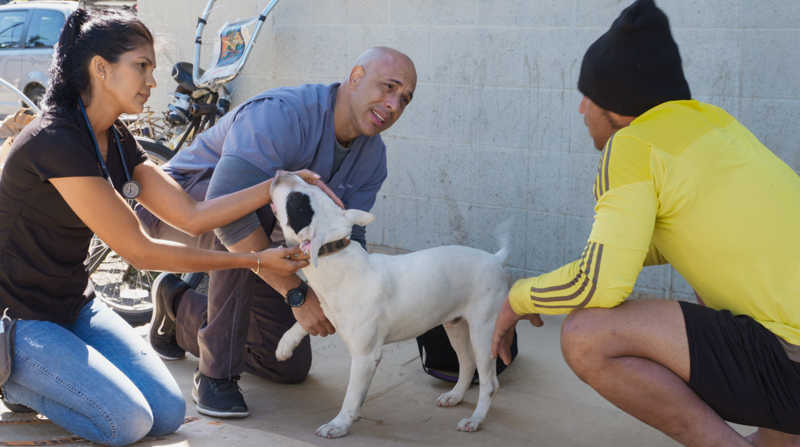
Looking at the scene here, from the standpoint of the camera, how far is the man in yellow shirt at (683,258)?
193 cm

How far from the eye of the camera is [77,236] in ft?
8.20

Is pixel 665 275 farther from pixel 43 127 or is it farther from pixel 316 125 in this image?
pixel 43 127

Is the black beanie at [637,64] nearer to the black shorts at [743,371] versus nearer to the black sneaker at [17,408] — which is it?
the black shorts at [743,371]

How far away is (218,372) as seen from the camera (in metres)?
2.93

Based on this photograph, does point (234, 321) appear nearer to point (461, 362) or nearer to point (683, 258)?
point (461, 362)

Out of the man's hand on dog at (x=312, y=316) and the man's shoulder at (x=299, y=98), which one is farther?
the man's shoulder at (x=299, y=98)

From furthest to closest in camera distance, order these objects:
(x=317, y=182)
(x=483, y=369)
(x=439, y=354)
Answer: (x=439, y=354) < (x=483, y=369) < (x=317, y=182)

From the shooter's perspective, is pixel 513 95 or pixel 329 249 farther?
pixel 513 95

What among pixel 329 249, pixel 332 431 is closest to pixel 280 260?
pixel 329 249

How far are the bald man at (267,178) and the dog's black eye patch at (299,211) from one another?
1.23 ft

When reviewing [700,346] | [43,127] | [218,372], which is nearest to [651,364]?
[700,346]

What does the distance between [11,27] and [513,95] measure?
32.9ft

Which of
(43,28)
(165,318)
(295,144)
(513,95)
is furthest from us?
(43,28)

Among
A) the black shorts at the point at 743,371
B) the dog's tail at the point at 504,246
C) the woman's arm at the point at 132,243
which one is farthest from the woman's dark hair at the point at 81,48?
the black shorts at the point at 743,371
